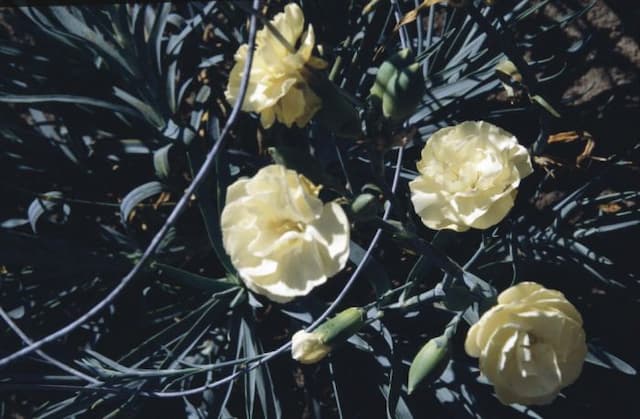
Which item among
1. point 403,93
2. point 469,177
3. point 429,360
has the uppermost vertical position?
point 403,93

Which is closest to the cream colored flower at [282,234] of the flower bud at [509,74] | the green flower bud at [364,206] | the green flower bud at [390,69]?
the green flower bud at [364,206]

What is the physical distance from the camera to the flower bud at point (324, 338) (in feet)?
2.34

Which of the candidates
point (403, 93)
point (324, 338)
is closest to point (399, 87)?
point (403, 93)

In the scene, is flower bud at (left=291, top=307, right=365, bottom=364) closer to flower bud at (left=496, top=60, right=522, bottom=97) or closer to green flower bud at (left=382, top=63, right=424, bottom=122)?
green flower bud at (left=382, top=63, right=424, bottom=122)

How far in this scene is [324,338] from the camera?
71 centimetres

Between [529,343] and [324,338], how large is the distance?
239mm

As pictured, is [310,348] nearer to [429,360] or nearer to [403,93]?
[429,360]

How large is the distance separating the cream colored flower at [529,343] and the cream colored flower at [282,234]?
191 mm

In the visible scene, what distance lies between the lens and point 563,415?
3.48 ft

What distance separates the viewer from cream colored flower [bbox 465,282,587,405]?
625 millimetres

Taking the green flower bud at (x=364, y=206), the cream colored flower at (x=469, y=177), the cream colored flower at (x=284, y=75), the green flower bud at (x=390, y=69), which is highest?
the cream colored flower at (x=284, y=75)

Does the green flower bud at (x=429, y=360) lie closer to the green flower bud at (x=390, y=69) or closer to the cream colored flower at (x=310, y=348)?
the cream colored flower at (x=310, y=348)

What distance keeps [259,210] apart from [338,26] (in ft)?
2.46

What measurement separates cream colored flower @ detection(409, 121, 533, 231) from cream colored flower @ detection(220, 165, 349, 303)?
0.52 ft
